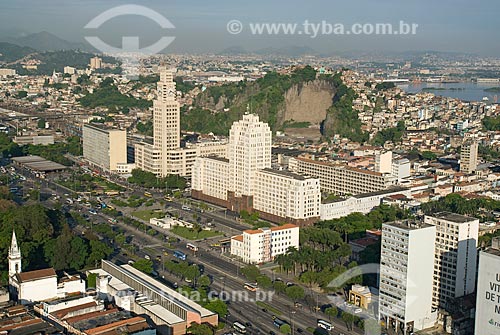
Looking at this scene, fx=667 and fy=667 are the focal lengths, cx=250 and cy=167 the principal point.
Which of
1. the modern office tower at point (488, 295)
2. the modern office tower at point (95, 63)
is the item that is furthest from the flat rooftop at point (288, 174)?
the modern office tower at point (95, 63)

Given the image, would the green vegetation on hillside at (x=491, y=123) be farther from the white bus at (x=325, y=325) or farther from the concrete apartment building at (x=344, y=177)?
the white bus at (x=325, y=325)

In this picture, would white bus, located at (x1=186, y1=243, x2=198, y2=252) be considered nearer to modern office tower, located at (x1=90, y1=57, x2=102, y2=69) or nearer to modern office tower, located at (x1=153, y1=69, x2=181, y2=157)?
modern office tower, located at (x1=153, y1=69, x2=181, y2=157)

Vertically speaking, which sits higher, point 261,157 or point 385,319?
point 261,157

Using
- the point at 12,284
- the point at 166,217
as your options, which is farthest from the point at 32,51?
the point at 12,284

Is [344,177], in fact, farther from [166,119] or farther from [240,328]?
[240,328]

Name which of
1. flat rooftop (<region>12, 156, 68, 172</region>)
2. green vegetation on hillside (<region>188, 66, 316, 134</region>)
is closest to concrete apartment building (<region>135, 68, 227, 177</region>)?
flat rooftop (<region>12, 156, 68, 172</region>)

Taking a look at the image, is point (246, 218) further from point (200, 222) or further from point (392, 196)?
point (392, 196)

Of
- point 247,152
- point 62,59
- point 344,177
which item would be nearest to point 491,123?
point 344,177
